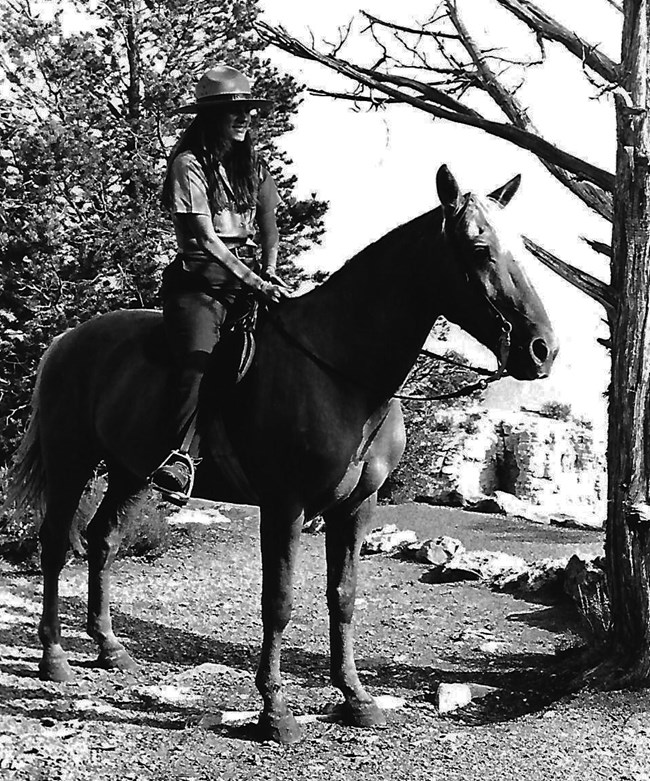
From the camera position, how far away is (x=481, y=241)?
12.8 ft

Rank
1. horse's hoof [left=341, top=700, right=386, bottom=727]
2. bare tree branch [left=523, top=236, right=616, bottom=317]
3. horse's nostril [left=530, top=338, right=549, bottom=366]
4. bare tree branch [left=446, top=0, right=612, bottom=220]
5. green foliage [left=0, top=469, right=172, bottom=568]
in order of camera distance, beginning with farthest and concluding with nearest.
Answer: green foliage [left=0, top=469, right=172, bottom=568] → bare tree branch [left=446, top=0, right=612, bottom=220] → bare tree branch [left=523, top=236, right=616, bottom=317] → horse's hoof [left=341, top=700, right=386, bottom=727] → horse's nostril [left=530, top=338, right=549, bottom=366]

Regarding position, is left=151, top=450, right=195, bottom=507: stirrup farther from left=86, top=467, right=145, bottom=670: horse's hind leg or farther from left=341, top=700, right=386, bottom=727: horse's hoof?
left=341, top=700, right=386, bottom=727: horse's hoof

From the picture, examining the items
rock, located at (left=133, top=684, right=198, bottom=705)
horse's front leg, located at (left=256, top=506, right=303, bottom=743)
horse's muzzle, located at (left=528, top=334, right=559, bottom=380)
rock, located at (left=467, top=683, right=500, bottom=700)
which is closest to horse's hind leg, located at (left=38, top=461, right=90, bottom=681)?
rock, located at (left=133, top=684, right=198, bottom=705)

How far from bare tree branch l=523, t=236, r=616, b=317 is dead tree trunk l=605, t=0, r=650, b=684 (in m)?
0.06

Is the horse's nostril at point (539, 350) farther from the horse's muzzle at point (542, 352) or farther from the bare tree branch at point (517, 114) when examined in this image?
the bare tree branch at point (517, 114)

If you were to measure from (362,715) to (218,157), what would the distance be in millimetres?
2861

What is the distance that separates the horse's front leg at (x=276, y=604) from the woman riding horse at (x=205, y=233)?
21.6 inches

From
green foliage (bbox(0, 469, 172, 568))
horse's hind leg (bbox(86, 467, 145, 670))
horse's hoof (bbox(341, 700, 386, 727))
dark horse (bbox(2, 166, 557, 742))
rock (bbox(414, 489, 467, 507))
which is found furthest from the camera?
rock (bbox(414, 489, 467, 507))

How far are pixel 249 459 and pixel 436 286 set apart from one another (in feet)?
4.00

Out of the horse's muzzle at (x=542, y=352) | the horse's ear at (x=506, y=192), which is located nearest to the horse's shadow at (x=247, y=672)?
the horse's muzzle at (x=542, y=352)

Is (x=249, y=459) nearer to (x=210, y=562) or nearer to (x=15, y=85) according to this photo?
(x=210, y=562)

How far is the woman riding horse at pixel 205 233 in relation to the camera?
4594 millimetres

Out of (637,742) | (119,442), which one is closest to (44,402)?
(119,442)

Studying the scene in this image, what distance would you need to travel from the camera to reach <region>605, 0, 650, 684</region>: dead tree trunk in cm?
534
